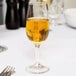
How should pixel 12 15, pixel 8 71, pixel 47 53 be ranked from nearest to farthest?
pixel 8 71 → pixel 47 53 → pixel 12 15

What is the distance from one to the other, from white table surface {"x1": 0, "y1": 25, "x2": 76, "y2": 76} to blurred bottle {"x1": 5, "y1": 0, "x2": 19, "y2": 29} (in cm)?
6

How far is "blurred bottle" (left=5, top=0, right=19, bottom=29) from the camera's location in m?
1.11

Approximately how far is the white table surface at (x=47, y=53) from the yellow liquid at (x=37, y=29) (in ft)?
0.28

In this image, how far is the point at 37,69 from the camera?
0.62 metres

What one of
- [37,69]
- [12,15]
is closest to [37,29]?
[37,69]

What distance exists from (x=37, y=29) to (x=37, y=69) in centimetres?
11

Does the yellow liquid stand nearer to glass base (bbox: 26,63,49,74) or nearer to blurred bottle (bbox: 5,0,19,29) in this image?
glass base (bbox: 26,63,49,74)

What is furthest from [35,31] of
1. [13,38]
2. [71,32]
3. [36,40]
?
[71,32]

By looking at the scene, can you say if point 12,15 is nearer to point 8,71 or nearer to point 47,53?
point 47,53

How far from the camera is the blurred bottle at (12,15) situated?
111 centimetres

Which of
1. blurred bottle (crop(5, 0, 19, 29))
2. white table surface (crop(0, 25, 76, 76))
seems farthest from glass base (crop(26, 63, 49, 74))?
blurred bottle (crop(5, 0, 19, 29))

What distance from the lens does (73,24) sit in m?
1.15

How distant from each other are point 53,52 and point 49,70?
17cm

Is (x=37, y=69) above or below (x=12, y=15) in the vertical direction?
below
